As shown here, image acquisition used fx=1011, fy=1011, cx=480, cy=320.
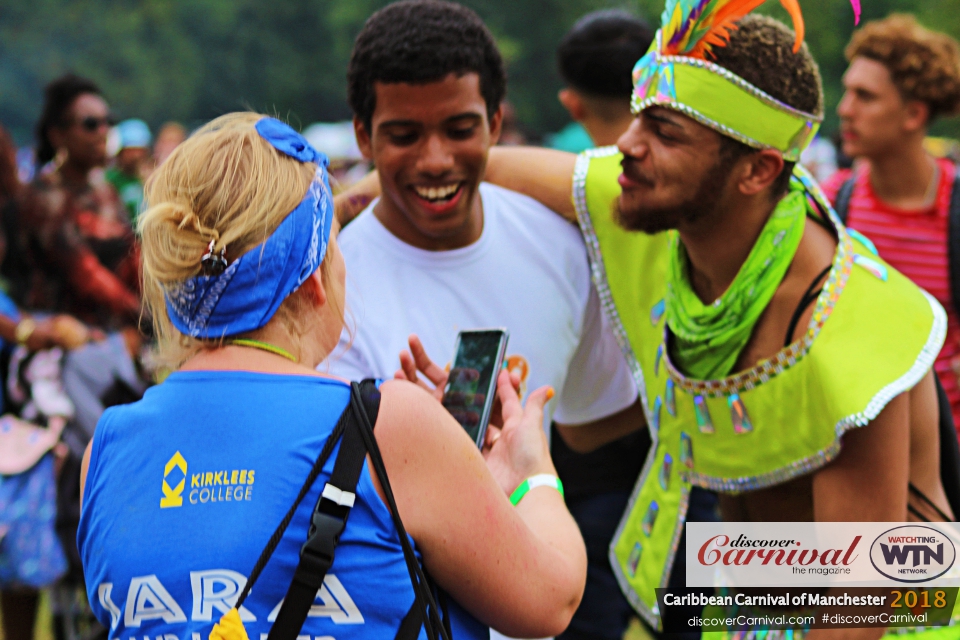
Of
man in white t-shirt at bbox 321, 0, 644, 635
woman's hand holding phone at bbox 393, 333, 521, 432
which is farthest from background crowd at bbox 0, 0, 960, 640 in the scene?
woman's hand holding phone at bbox 393, 333, 521, 432

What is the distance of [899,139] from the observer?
4922mm

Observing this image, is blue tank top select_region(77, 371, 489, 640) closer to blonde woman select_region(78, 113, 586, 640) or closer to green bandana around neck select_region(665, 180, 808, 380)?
blonde woman select_region(78, 113, 586, 640)

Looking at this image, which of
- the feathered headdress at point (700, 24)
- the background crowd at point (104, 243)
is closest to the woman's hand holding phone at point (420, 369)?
the feathered headdress at point (700, 24)

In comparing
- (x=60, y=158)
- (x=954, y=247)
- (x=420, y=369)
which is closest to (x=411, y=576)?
(x=420, y=369)

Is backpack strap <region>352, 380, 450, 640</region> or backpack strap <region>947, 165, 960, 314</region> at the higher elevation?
backpack strap <region>352, 380, 450, 640</region>

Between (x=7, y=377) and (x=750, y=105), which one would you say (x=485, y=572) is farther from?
(x=7, y=377)

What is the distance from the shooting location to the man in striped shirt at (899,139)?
15.2 feet

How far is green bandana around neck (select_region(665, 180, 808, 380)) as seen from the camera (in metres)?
2.79

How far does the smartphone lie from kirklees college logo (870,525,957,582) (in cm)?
108

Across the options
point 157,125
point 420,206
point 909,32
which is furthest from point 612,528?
point 157,125

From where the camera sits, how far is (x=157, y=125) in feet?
154

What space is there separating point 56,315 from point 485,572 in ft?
14.4

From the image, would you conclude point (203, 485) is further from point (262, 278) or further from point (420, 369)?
point (420, 369)

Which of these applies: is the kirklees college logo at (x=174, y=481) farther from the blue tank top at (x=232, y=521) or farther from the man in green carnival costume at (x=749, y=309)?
the man in green carnival costume at (x=749, y=309)
